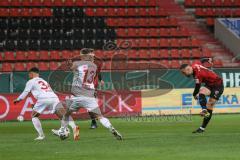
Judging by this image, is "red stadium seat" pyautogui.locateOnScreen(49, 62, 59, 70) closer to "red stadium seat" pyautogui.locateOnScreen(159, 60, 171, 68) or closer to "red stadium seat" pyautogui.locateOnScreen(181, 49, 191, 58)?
"red stadium seat" pyautogui.locateOnScreen(159, 60, 171, 68)

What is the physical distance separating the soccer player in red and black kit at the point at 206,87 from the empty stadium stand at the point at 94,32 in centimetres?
1225

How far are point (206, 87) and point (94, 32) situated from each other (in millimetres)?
16474

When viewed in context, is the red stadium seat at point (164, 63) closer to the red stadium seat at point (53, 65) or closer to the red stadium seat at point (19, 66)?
the red stadium seat at point (53, 65)

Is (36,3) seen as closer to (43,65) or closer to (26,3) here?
(26,3)

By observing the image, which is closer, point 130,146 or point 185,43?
point 130,146

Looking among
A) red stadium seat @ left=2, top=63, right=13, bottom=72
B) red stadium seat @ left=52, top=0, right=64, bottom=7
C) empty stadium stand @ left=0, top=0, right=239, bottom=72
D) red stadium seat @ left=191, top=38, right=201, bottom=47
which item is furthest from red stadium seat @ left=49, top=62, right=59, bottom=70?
red stadium seat @ left=191, top=38, right=201, bottom=47

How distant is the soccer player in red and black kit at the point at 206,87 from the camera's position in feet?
55.5

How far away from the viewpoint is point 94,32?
111 feet

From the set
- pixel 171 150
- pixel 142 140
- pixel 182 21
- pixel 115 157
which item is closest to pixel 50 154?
pixel 115 157

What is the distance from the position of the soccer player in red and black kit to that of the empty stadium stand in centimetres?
1225

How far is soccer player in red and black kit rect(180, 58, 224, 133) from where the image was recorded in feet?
55.5

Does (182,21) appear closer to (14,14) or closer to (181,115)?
(14,14)

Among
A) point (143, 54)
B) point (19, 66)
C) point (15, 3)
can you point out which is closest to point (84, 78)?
point (19, 66)

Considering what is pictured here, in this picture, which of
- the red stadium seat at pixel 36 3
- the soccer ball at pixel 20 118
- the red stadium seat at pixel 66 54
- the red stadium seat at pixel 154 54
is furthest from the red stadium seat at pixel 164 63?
the soccer ball at pixel 20 118
